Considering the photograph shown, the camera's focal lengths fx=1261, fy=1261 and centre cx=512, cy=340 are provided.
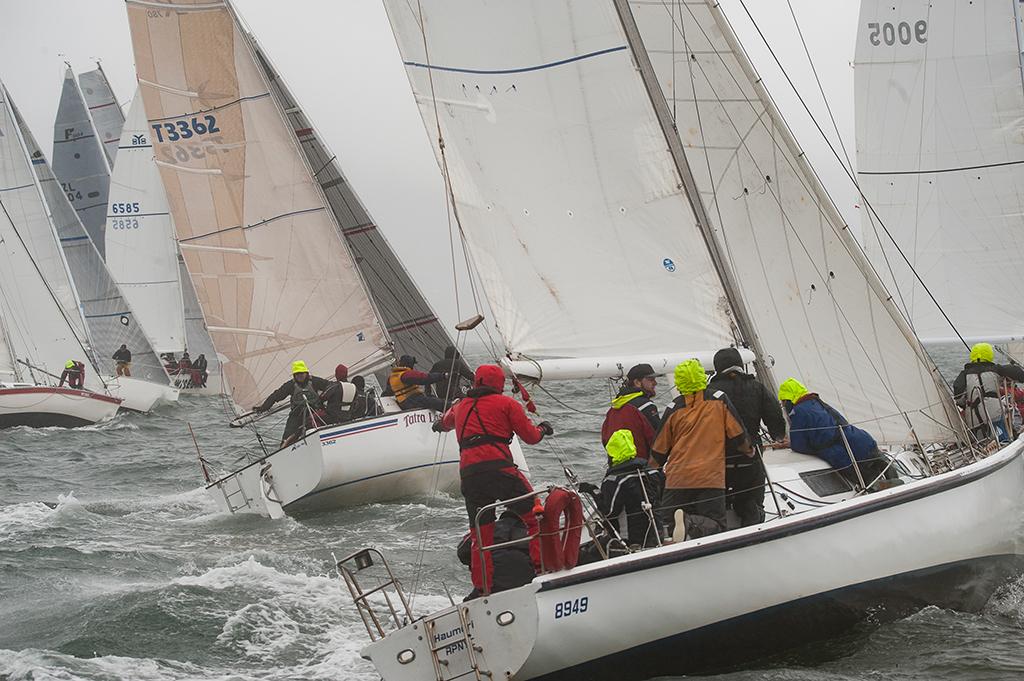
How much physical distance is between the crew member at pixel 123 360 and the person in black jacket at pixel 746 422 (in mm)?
30778

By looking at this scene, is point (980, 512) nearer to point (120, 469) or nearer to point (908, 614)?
point (908, 614)

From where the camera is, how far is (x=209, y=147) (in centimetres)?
1781

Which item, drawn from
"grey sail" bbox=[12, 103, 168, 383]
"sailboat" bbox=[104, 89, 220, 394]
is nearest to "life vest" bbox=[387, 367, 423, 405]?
"grey sail" bbox=[12, 103, 168, 383]

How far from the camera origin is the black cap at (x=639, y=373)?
859 centimetres

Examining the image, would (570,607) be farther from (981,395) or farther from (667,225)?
(981,395)

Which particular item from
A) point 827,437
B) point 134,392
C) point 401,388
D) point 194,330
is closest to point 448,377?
point 401,388

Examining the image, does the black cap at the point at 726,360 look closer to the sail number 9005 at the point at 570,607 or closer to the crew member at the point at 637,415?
the crew member at the point at 637,415

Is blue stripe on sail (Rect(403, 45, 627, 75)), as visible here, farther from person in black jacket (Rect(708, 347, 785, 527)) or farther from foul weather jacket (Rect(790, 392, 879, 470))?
foul weather jacket (Rect(790, 392, 879, 470))

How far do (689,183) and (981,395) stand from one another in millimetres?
3869

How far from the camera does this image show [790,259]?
9438 millimetres

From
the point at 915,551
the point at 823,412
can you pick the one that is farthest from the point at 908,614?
the point at 823,412

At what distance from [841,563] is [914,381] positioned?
98.8 inches

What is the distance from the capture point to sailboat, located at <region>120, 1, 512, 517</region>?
682 inches

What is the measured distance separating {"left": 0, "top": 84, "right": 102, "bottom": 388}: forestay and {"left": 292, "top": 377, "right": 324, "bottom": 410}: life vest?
19.3 m
